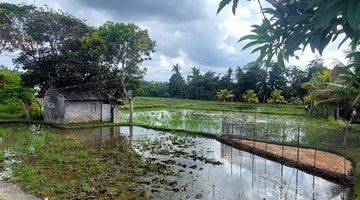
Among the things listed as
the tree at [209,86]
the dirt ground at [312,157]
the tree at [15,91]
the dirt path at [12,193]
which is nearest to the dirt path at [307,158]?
the dirt ground at [312,157]

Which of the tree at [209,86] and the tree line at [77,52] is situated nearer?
the tree line at [77,52]

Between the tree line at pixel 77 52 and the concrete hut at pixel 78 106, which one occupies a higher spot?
the tree line at pixel 77 52

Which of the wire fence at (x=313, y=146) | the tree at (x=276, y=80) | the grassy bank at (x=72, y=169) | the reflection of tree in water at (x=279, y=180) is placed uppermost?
the tree at (x=276, y=80)

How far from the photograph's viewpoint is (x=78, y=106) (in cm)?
2823

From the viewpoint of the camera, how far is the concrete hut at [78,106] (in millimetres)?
27319

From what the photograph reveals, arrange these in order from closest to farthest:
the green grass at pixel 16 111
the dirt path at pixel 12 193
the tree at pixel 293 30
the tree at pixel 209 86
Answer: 1. the tree at pixel 293 30
2. the dirt path at pixel 12 193
3. the green grass at pixel 16 111
4. the tree at pixel 209 86

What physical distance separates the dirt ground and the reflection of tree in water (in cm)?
80

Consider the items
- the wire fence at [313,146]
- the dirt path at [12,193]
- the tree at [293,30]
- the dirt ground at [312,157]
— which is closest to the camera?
the tree at [293,30]

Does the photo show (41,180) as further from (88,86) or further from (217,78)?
(217,78)

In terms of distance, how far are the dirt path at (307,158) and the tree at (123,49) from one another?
38.2 ft

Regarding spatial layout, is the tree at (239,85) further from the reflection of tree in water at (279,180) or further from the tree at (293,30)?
the tree at (293,30)

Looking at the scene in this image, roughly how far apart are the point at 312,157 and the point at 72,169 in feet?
34.2

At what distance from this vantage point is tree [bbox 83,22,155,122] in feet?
89.4

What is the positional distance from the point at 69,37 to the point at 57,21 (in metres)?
1.74
